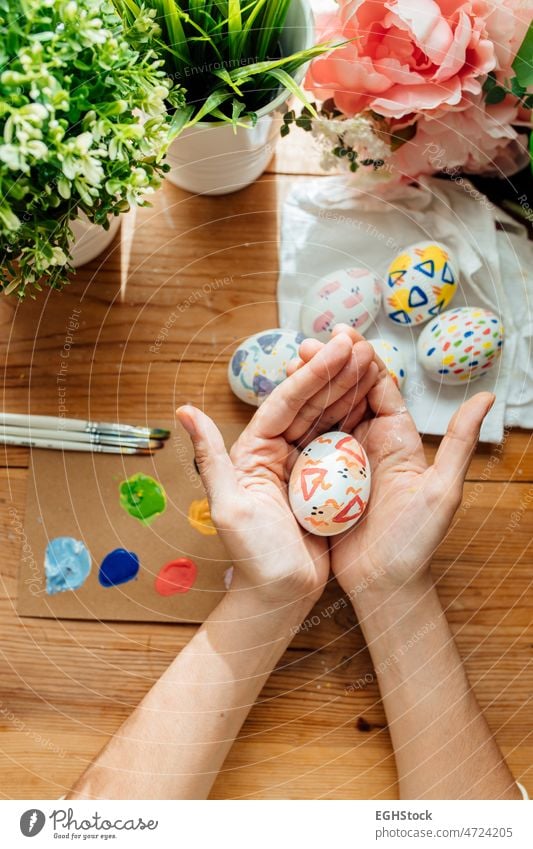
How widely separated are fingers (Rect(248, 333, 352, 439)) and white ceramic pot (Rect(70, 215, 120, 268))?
0.22 meters

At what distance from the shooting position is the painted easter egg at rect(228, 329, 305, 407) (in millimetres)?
658

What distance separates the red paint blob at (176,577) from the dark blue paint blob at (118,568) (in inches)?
1.0

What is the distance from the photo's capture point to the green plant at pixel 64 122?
43cm

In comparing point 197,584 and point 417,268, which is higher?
point 417,268

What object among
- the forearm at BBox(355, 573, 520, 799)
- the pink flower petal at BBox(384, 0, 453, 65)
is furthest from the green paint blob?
the pink flower petal at BBox(384, 0, 453, 65)

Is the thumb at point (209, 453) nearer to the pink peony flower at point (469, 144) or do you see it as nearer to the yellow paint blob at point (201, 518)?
the yellow paint blob at point (201, 518)

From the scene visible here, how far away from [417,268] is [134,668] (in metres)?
0.46

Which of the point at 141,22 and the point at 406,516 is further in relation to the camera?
the point at 406,516

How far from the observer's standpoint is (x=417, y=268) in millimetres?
666

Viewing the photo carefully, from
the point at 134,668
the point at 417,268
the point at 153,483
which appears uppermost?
the point at 417,268

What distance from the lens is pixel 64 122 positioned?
451 mm

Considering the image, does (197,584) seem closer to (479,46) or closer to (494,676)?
(494,676)

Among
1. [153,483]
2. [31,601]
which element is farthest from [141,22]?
[31,601]
